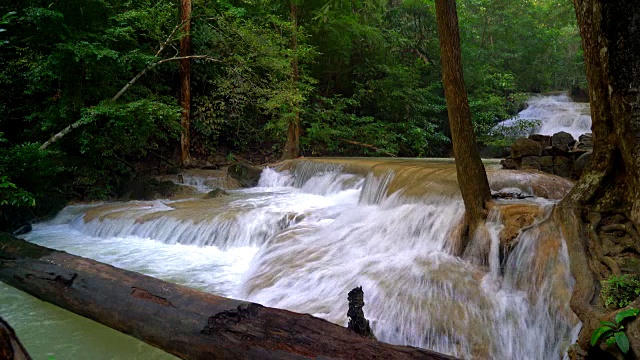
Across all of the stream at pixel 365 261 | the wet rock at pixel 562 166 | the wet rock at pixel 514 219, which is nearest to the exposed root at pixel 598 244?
the stream at pixel 365 261

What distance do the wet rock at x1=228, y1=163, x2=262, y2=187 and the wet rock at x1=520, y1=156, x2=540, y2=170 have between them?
26.5 feet

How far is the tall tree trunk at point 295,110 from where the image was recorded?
13734 millimetres

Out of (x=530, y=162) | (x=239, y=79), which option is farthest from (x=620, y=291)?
(x=239, y=79)

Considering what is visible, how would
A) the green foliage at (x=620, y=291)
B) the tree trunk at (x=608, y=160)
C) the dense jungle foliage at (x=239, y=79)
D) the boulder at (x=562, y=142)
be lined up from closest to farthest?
the green foliage at (x=620, y=291) → the tree trunk at (x=608, y=160) → the boulder at (x=562, y=142) → the dense jungle foliage at (x=239, y=79)

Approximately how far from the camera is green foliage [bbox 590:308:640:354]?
2473 millimetres

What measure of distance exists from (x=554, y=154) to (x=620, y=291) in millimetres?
4798

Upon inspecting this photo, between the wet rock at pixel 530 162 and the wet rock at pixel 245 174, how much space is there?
8.09m

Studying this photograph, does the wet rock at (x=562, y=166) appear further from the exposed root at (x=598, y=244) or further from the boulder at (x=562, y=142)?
the exposed root at (x=598, y=244)

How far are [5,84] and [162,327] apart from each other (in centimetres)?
871

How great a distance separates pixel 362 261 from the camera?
530 centimetres

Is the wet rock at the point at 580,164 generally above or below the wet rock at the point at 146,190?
above

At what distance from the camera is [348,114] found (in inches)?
682

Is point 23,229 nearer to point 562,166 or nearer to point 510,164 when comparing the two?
point 510,164

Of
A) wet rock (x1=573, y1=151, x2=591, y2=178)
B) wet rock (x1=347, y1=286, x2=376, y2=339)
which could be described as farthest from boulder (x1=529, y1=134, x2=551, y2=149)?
wet rock (x1=347, y1=286, x2=376, y2=339)
